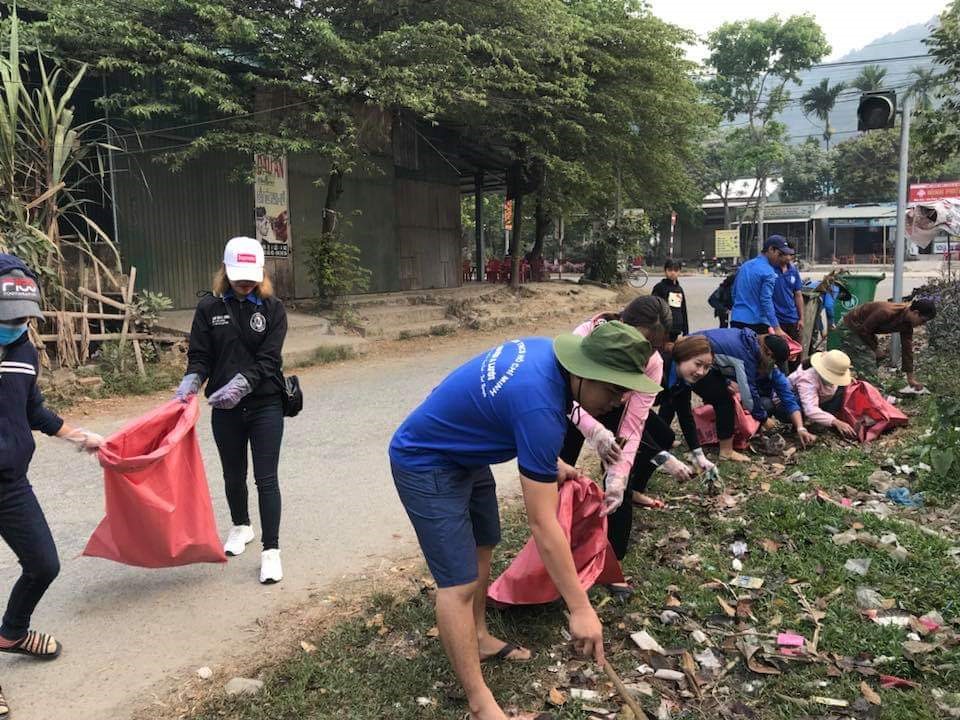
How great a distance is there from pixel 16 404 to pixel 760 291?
19.2 feet

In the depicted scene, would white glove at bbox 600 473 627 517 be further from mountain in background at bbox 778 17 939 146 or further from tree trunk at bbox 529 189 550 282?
tree trunk at bbox 529 189 550 282

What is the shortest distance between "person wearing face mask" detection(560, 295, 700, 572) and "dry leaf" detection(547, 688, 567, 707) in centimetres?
77

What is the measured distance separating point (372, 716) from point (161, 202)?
11601mm

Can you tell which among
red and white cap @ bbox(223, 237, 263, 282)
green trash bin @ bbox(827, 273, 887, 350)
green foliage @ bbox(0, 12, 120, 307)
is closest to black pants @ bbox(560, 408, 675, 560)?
red and white cap @ bbox(223, 237, 263, 282)

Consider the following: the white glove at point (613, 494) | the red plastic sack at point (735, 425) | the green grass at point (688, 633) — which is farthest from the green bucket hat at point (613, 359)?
the red plastic sack at point (735, 425)

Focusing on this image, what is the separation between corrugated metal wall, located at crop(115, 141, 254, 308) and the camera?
38.8ft

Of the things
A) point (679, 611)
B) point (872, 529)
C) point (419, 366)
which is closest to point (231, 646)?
point (679, 611)

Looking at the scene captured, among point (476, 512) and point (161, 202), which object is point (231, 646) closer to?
point (476, 512)

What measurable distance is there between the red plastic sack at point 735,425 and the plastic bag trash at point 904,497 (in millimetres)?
1168

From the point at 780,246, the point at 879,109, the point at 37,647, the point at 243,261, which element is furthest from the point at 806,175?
the point at 37,647

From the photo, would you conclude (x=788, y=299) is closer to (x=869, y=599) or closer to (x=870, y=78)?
(x=869, y=599)

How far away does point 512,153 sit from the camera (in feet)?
56.2

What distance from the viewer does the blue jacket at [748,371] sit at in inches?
207

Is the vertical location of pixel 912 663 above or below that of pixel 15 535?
below
